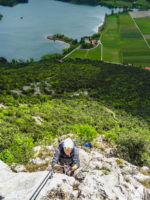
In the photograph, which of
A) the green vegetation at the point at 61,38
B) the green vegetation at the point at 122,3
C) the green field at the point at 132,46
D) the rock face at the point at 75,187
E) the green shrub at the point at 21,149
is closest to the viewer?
the rock face at the point at 75,187

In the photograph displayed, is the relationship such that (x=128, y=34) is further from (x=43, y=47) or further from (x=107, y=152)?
(x=107, y=152)

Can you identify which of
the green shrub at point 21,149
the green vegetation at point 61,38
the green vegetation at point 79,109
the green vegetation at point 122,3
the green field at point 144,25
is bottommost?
the green vegetation at point 79,109

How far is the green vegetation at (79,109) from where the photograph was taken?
38.5 ft

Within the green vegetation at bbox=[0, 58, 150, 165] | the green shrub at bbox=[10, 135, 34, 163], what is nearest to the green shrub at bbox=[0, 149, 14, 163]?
the green vegetation at bbox=[0, 58, 150, 165]

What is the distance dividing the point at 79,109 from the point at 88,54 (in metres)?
66.3

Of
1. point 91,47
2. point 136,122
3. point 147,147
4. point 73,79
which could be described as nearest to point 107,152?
point 147,147

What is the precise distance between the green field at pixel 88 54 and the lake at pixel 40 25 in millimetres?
11558

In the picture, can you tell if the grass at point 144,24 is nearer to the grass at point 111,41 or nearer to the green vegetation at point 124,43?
the green vegetation at point 124,43

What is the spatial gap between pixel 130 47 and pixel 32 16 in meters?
92.1

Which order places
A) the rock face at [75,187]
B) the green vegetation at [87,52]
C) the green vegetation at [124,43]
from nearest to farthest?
the rock face at [75,187] < the green vegetation at [124,43] < the green vegetation at [87,52]

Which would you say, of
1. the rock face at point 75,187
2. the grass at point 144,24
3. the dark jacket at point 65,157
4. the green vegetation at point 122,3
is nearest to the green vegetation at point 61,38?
the grass at point 144,24

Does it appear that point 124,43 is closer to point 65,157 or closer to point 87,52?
point 87,52

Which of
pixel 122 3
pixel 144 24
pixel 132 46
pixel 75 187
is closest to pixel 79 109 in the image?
pixel 75 187

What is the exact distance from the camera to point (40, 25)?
128m
